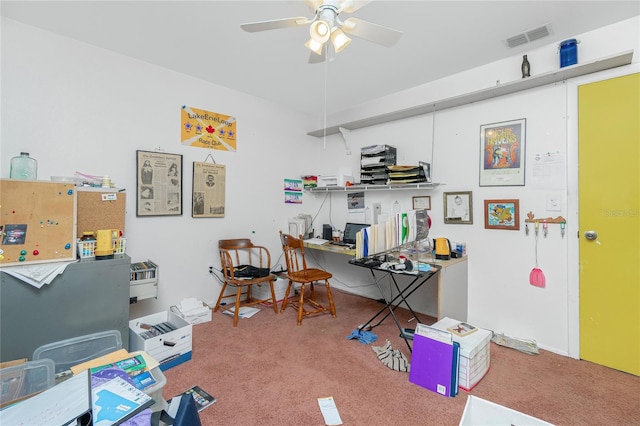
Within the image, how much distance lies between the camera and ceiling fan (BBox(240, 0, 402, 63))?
162 centimetres

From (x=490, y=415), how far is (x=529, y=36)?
8.80ft

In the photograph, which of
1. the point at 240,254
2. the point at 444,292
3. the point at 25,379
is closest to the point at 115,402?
the point at 25,379

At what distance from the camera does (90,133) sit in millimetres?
2490

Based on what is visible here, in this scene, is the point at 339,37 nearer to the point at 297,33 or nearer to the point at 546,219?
the point at 297,33

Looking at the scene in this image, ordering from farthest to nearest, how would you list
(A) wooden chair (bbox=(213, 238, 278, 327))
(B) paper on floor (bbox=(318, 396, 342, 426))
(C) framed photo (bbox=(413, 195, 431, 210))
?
(C) framed photo (bbox=(413, 195, 431, 210)) < (A) wooden chair (bbox=(213, 238, 278, 327)) < (B) paper on floor (bbox=(318, 396, 342, 426))

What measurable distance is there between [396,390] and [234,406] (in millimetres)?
1022

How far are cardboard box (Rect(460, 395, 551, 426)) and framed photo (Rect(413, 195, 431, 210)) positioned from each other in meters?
2.02

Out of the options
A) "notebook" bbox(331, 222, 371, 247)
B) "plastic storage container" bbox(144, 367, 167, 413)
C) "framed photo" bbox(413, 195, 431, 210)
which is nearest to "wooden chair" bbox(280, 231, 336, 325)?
"notebook" bbox(331, 222, 371, 247)

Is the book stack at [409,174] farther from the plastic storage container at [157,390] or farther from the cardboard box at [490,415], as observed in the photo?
the plastic storage container at [157,390]

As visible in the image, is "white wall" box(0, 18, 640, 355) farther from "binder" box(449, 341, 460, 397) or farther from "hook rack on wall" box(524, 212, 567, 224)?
"binder" box(449, 341, 460, 397)

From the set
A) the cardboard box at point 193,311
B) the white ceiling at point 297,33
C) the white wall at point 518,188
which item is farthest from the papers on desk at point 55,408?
the white wall at point 518,188

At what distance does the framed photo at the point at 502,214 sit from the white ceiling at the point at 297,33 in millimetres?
1322

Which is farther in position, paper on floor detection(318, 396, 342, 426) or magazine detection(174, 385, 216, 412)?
magazine detection(174, 385, 216, 412)

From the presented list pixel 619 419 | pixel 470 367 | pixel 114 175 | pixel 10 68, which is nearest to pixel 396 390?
pixel 470 367
